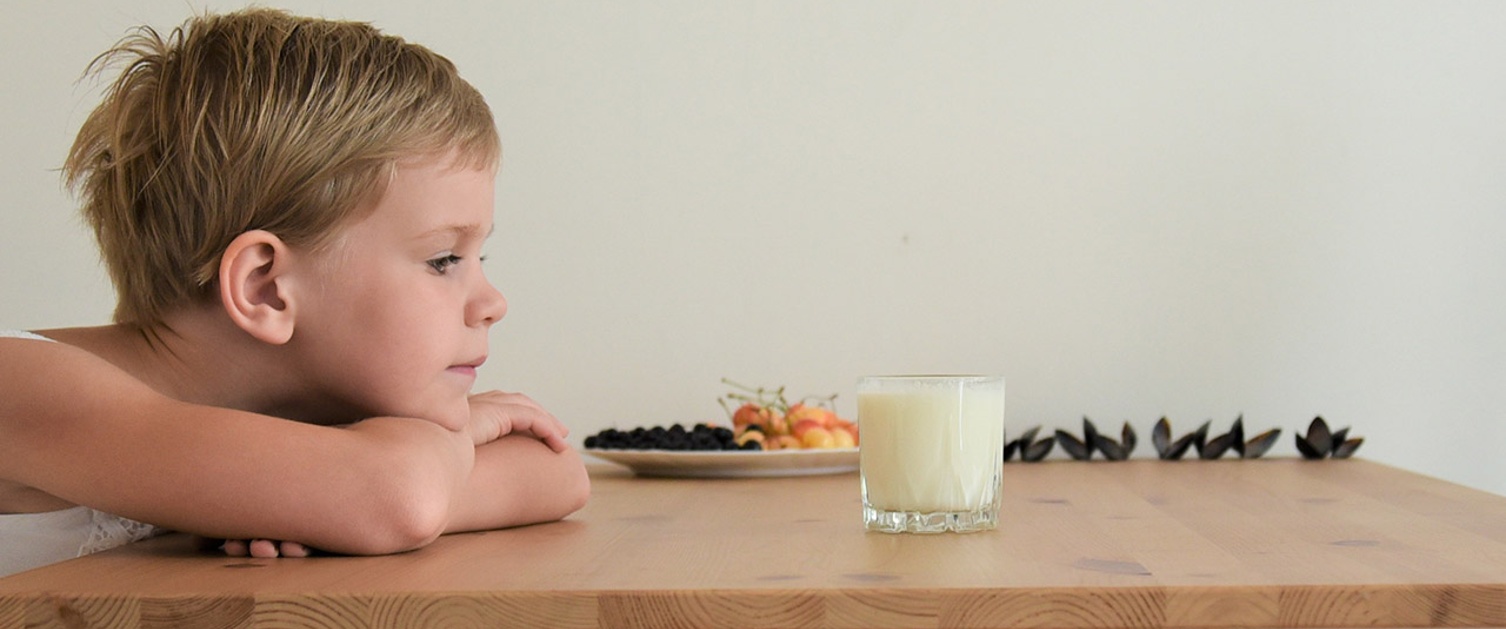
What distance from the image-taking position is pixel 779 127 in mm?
1847

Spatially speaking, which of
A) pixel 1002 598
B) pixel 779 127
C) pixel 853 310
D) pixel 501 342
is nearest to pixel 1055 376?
pixel 853 310

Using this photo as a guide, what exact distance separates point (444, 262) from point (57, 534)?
0.33 meters

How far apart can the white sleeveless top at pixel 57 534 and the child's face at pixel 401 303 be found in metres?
0.17

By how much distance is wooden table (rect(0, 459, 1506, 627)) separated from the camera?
2.08ft

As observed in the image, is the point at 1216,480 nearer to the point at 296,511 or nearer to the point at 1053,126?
the point at 1053,126

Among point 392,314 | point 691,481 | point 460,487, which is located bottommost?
point 691,481

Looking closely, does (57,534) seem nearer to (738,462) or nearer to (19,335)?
(19,335)

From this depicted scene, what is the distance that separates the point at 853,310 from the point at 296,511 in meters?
1.13

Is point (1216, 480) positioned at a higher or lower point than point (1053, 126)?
lower

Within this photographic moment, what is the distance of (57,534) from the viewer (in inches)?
37.1

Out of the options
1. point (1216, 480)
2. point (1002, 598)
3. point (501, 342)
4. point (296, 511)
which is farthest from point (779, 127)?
point (1002, 598)

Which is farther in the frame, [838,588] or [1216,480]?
[1216,480]

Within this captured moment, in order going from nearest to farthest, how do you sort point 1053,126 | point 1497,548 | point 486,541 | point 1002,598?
point 1002,598
point 1497,548
point 486,541
point 1053,126

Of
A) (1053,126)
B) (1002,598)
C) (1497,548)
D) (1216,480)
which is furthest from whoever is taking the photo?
(1053,126)
